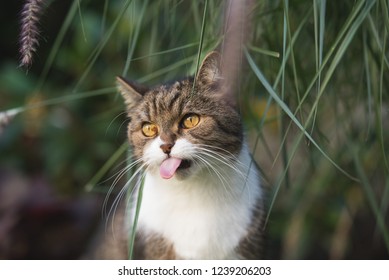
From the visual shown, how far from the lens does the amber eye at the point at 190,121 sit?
1609 millimetres

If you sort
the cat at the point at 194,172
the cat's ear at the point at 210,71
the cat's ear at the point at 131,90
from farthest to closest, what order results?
the cat's ear at the point at 131,90 → the cat at the point at 194,172 → the cat's ear at the point at 210,71

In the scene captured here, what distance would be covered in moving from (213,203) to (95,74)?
160 centimetres

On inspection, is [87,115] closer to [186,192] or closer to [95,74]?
[95,74]

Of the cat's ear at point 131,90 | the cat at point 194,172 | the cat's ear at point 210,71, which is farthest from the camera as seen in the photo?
the cat's ear at point 131,90

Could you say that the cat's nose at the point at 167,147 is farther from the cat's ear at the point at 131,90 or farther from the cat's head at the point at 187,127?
the cat's ear at the point at 131,90

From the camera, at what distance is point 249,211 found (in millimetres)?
1812

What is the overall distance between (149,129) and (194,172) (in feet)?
0.57

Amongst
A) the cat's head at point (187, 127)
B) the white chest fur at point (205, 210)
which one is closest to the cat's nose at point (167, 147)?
the cat's head at point (187, 127)

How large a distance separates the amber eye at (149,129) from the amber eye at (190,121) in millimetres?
85

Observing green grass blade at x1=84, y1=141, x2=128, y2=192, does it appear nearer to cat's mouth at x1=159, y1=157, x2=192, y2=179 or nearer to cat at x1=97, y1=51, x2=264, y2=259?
cat at x1=97, y1=51, x2=264, y2=259

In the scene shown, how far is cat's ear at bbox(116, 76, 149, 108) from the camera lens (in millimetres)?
1704

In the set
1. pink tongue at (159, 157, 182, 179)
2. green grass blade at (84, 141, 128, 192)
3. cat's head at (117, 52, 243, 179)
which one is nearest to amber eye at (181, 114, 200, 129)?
cat's head at (117, 52, 243, 179)

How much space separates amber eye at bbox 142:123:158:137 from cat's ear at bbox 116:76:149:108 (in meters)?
0.10
